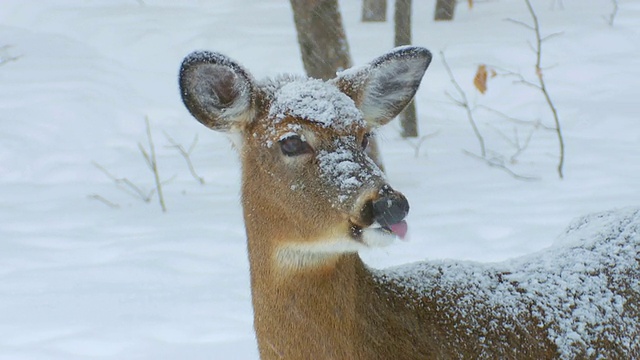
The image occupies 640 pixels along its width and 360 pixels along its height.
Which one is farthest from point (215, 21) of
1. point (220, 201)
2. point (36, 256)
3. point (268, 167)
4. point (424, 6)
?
point (268, 167)

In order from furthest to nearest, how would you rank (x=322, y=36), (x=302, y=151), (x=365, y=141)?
(x=322, y=36)
(x=365, y=141)
(x=302, y=151)

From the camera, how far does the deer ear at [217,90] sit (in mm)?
3240

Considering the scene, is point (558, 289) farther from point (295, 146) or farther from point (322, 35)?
point (322, 35)

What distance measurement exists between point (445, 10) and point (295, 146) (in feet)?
46.2

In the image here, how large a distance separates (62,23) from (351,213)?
46.8 ft

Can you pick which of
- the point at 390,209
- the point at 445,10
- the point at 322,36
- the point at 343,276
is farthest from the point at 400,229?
the point at 445,10

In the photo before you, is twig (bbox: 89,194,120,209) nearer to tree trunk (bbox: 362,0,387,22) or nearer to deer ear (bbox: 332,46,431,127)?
deer ear (bbox: 332,46,431,127)

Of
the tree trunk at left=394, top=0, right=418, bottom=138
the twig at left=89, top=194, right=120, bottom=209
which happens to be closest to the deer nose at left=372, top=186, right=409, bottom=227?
the twig at left=89, top=194, right=120, bottom=209

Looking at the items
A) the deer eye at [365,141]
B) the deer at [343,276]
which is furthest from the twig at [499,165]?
the deer eye at [365,141]

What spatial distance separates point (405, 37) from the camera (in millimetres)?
10531

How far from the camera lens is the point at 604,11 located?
16.7 meters

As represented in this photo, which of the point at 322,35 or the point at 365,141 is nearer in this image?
the point at 365,141

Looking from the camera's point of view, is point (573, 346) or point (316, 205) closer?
point (316, 205)

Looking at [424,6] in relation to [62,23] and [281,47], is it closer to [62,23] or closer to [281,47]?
[281,47]
